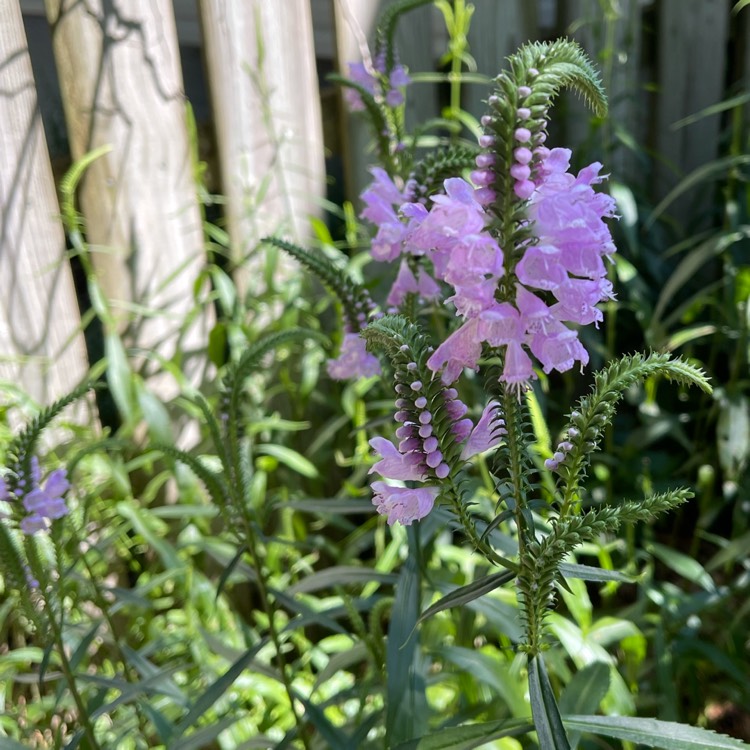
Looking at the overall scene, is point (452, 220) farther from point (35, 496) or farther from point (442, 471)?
point (35, 496)

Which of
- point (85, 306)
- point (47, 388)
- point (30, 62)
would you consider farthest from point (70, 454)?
point (30, 62)

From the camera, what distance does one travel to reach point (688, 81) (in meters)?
2.54

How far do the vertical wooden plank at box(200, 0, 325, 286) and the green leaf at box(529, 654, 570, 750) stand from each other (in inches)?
56.7

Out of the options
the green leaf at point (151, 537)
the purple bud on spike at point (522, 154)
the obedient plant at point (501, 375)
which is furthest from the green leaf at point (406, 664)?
the green leaf at point (151, 537)

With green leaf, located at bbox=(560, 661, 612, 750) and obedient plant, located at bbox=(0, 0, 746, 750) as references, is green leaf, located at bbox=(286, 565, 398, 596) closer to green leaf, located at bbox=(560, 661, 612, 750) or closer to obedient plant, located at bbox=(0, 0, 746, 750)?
obedient plant, located at bbox=(0, 0, 746, 750)

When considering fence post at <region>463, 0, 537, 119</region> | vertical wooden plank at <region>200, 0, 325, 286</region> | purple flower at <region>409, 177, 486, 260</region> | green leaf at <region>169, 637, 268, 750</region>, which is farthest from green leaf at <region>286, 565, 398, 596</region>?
fence post at <region>463, 0, 537, 119</region>

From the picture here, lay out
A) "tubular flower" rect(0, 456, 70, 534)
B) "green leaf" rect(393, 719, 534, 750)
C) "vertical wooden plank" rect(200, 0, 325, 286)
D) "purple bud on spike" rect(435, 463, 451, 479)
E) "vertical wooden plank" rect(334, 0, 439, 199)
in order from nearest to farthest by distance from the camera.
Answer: "purple bud on spike" rect(435, 463, 451, 479)
"green leaf" rect(393, 719, 534, 750)
"tubular flower" rect(0, 456, 70, 534)
"vertical wooden plank" rect(200, 0, 325, 286)
"vertical wooden plank" rect(334, 0, 439, 199)

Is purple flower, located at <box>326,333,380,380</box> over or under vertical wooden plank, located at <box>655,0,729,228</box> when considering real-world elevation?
under

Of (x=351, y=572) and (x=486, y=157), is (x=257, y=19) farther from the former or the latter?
(x=486, y=157)

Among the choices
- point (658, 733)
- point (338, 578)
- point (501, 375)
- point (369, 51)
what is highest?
point (369, 51)

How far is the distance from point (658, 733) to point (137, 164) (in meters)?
1.58

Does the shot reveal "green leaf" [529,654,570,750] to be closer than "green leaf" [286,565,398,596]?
Yes

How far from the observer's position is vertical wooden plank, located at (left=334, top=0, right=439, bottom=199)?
2037 millimetres

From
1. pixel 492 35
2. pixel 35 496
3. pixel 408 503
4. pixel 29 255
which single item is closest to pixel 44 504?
pixel 35 496
